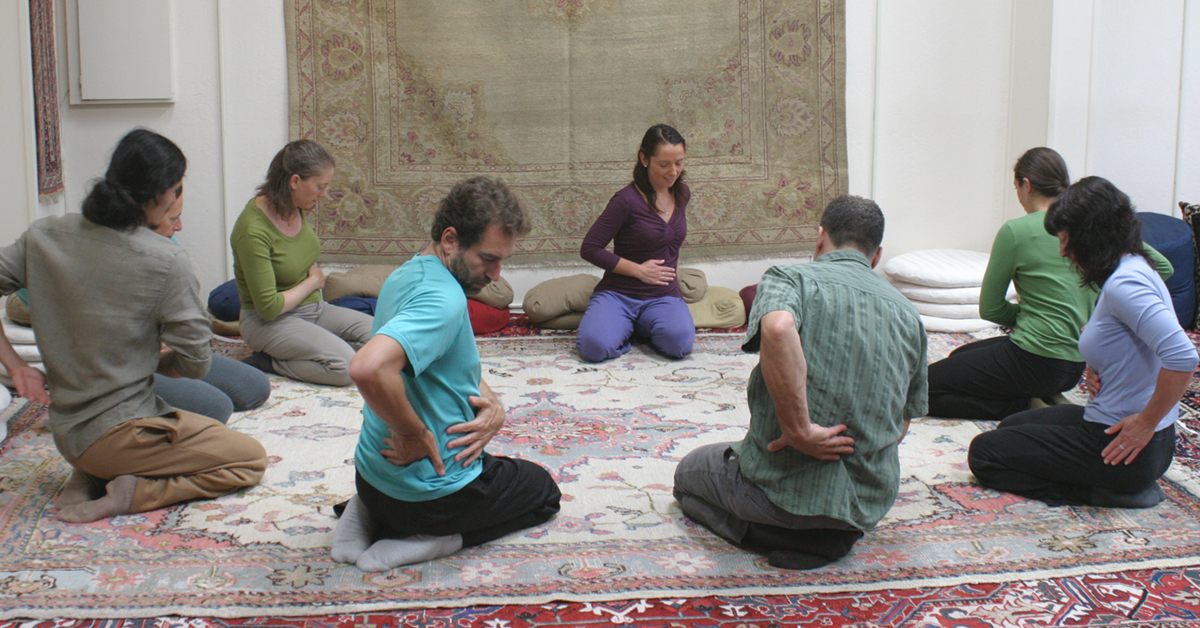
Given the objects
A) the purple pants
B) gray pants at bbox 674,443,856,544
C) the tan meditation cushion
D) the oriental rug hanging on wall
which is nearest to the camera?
gray pants at bbox 674,443,856,544

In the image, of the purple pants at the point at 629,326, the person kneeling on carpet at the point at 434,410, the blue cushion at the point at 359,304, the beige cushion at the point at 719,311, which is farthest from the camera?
the beige cushion at the point at 719,311

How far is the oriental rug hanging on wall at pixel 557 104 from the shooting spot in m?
5.98

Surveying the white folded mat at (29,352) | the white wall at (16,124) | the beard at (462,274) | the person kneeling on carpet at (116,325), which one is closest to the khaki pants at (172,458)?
the person kneeling on carpet at (116,325)

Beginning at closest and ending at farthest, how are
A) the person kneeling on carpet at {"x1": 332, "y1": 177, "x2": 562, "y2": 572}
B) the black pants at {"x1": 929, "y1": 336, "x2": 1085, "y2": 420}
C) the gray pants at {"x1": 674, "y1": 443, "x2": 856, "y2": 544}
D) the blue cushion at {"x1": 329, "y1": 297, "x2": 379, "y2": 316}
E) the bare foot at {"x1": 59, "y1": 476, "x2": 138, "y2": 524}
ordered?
the person kneeling on carpet at {"x1": 332, "y1": 177, "x2": 562, "y2": 572}, the gray pants at {"x1": 674, "y1": 443, "x2": 856, "y2": 544}, the bare foot at {"x1": 59, "y1": 476, "x2": 138, "y2": 524}, the black pants at {"x1": 929, "y1": 336, "x2": 1085, "y2": 420}, the blue cushion at {"x1": 329, "y1": 297, "x2": 379, "y2": 316}

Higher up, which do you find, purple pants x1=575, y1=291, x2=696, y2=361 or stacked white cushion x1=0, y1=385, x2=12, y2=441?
purple pants x1=575, y1=291, x2=696, y2=361

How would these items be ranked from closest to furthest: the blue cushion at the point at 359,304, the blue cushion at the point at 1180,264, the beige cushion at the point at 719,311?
the blue cushion at the point at 1180,264 → the blue cushion at the point at 359,304 → the beige cushion at the point at 719,311

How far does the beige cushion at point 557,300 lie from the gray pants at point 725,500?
8.80 feet

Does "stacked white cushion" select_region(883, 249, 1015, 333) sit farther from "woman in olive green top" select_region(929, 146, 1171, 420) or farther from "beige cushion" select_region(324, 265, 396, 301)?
"beige cushion" select_region(324, 265, 396, 301)

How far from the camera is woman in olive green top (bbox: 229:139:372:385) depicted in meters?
4.34

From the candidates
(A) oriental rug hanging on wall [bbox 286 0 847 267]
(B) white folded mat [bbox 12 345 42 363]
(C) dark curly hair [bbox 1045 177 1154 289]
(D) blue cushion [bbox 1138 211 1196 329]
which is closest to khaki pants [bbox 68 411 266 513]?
(B) white folded mat [bbox 12 345 42 363]

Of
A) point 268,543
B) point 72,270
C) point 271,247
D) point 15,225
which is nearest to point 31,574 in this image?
point 268,543

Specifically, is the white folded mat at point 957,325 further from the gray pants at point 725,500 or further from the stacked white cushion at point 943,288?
the gray pants at point 725,500

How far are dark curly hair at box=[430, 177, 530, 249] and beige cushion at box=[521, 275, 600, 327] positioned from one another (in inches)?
125

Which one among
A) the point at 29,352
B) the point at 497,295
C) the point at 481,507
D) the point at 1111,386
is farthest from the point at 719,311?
the point at 29,352
